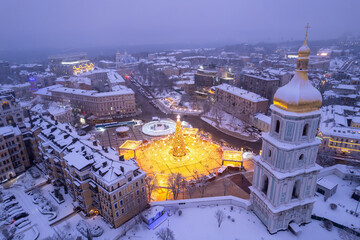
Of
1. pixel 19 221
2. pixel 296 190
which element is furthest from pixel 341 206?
pixel 19 221

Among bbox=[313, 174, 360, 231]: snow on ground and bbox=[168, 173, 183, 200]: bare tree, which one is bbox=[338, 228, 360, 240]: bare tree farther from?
bbox=[168, 173, 183, 200]: bare tree

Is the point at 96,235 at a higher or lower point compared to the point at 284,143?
lower

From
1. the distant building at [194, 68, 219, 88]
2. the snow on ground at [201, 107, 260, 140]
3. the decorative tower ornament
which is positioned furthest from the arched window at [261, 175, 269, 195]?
the distant building at [194, 68, 219, 88]

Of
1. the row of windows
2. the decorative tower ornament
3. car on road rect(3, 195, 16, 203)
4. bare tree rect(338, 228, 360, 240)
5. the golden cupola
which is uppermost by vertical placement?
the golden cupola

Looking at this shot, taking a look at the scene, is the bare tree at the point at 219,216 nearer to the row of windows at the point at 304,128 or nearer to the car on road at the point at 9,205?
the row of windows at the point at 304,128

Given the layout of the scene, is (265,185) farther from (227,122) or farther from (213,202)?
(227,122)

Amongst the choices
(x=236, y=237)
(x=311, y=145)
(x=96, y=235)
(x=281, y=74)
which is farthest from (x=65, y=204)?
(x=281, y=74)

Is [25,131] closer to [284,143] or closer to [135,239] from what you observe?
[135,239]
